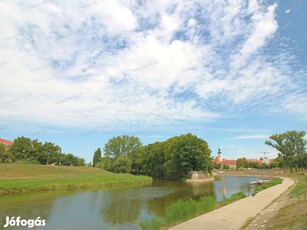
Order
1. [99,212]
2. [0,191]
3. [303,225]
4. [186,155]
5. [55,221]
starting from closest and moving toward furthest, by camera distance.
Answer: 1. [303,225]
2. [55,221]
3. [99,212]
4. [0,191]
5. [186,155]

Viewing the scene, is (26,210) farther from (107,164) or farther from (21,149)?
(107,164)

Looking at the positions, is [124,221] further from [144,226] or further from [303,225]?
[303,225]

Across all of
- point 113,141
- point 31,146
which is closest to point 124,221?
point 31,146

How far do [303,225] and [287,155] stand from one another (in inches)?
3228

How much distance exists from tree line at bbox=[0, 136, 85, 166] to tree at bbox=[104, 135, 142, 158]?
20.8 meters

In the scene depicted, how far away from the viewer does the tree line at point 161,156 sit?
7512cm

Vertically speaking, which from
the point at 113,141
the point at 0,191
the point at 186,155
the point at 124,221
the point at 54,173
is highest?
the point at 113,141

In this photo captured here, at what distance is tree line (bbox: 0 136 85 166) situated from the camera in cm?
7576

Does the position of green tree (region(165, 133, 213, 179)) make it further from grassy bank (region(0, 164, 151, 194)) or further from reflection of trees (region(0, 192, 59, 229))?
reflection of trees (region(0, 192, 59, 229))

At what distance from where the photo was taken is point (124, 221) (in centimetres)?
2023

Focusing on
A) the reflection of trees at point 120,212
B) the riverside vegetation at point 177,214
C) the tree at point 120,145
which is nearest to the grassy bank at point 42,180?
the reflection of trees at point 120,212

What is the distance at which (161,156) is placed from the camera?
9225 centimetres

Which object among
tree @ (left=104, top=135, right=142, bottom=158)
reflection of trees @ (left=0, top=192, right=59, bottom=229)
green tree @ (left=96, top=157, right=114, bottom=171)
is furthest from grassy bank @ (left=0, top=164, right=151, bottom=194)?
tree @ (left=104, top=135, right=142, bottom=158)

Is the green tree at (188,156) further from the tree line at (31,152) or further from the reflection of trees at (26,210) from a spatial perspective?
the reflection of trees at (26,210)
